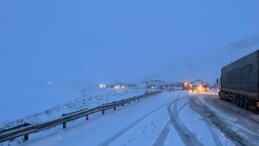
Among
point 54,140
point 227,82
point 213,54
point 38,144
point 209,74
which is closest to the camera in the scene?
point 38,144

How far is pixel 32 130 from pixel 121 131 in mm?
3611

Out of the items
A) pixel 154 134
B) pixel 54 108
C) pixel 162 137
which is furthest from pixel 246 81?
pixel 54 108

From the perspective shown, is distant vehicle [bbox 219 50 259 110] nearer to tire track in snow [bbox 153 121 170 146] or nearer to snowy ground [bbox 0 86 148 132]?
tire track in snow [bbox 153 121 170 146]

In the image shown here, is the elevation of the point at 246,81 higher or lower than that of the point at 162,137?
higher

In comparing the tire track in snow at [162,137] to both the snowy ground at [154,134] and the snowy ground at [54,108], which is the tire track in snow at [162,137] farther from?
the snowy ground at [54,108]

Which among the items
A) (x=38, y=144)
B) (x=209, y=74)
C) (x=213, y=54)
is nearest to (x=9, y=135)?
(x=38, y=144)

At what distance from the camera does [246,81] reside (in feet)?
90.3

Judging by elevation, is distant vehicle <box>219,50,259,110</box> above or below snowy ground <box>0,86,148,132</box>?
above

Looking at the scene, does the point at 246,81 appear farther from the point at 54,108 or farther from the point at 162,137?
the point at 54,108

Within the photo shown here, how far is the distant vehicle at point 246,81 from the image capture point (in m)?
24.3

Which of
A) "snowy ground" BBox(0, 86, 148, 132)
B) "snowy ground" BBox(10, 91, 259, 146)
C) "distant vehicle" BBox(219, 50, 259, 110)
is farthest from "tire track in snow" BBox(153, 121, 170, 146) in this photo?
"distant vehicle" BBox(219, 50, 259, 110)

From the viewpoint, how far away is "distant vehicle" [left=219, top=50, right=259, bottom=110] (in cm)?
2433

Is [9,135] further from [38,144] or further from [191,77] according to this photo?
[191,77]

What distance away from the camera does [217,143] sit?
40.5 feet
